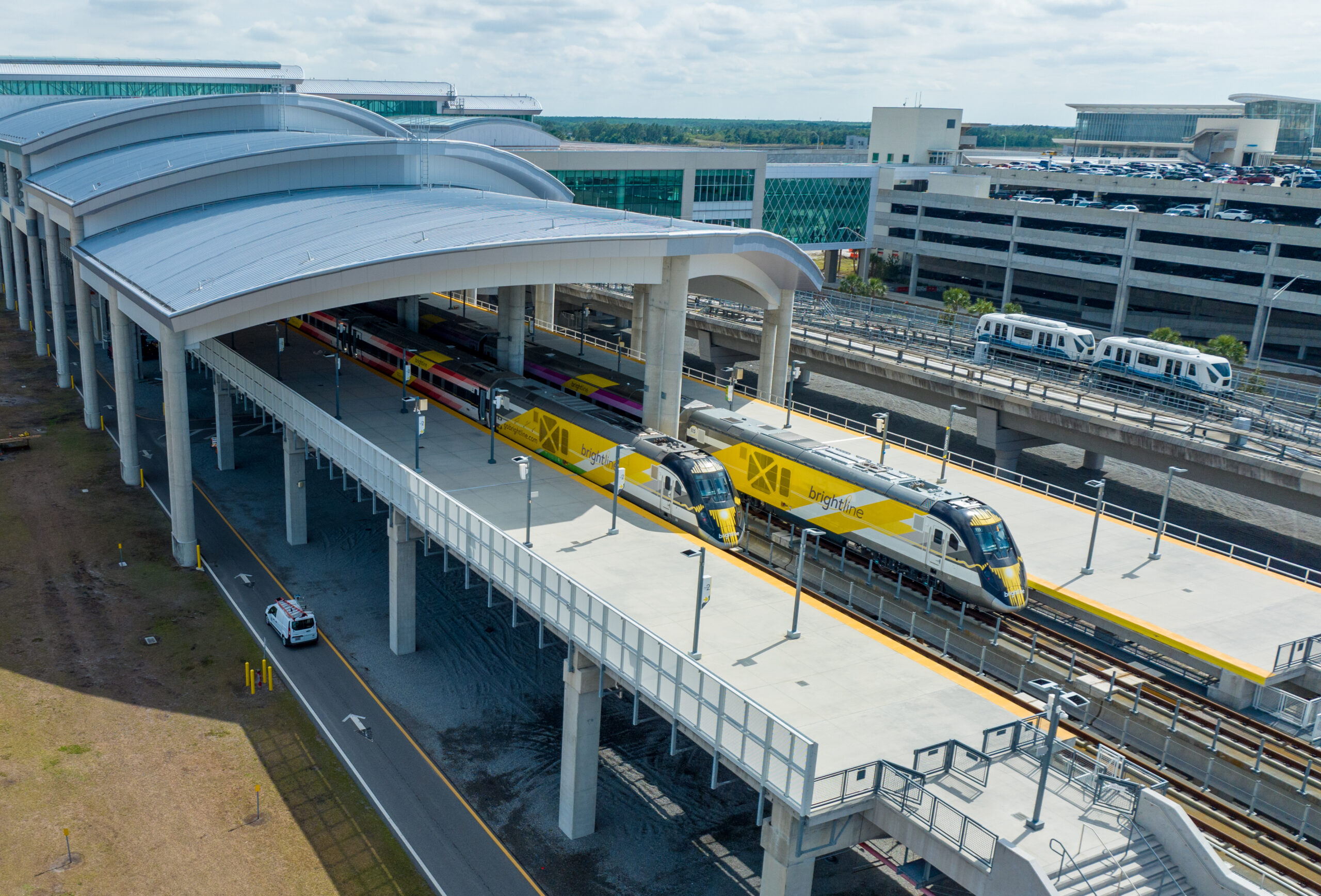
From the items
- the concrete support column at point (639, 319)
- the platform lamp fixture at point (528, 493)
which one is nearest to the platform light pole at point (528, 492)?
the platform lamp fixture at point (528, 493)

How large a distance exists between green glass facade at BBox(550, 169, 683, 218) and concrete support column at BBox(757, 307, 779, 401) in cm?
2809

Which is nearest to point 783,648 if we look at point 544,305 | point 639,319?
point 639,319

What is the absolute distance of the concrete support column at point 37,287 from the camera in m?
68.6

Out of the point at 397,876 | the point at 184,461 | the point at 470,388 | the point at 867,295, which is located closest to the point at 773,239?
the point at 470,388

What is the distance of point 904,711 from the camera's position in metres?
23.8

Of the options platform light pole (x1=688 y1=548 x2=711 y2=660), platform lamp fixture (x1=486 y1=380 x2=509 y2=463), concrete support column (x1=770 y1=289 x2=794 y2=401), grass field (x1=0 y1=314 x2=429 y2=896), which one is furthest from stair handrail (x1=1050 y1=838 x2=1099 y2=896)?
concrete support column (x1=770 y1=289 x2=794 y2=401)

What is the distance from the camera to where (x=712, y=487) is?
3650cm

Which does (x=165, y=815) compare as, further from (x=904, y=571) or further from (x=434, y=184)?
(x=434, y=184)

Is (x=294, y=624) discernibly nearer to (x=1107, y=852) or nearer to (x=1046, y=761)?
(x=1046, y=761)

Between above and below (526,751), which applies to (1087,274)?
above

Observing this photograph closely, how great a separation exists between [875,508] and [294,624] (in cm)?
2038

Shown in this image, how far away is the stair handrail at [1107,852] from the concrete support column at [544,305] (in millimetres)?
52617

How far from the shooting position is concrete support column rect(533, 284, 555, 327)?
227 feet

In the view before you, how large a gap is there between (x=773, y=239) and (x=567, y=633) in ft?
93.3
